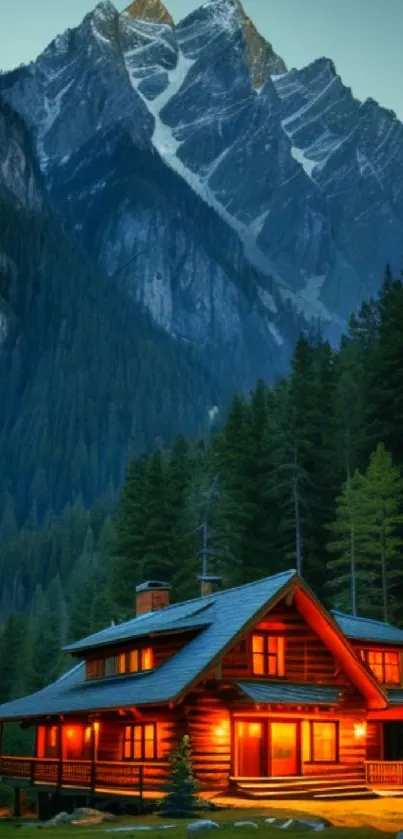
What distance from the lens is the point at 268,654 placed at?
128ft

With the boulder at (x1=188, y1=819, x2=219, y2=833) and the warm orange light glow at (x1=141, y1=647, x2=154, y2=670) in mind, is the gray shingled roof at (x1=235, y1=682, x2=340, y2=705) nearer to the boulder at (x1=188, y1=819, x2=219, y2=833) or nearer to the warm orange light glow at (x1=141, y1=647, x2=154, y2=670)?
the warm orange light glow at (x1=141, y1=647, x2=154, y2=670)

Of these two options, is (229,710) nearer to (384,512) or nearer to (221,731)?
(221,731)

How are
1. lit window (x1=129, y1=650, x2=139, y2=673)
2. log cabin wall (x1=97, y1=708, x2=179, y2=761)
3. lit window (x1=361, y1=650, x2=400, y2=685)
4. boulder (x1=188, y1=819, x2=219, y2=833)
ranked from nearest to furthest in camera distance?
boulder (x1=188, y1=819, x2=219, y2=833), log cabin wall (x1=97, y1=708, x2=179, y2=761), lit window (x1=129, y1=650, x2=139, y2=673), lit window (x1=361, y1=650, x2=400, y2=685)

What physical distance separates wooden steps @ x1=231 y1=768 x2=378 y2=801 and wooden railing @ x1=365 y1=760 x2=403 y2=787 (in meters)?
0.83

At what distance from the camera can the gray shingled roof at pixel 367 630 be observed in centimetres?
4706

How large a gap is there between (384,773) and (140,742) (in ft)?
30.8

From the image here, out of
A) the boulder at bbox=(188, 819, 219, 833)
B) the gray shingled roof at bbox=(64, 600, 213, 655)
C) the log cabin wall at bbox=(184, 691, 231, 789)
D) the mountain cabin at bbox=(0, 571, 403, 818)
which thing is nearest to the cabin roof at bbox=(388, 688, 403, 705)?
the mountain cabin at bbox=(0, 571, 403, 818)

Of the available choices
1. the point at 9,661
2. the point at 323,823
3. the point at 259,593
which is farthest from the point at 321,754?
the point at 9,661

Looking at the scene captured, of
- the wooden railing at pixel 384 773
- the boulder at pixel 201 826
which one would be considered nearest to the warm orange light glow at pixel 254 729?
the wooden railing at pixel 384 773

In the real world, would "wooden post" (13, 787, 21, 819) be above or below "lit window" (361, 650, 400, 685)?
below

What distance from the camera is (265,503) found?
250ft

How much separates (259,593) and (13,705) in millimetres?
14354

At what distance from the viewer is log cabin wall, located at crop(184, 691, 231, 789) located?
119 feet

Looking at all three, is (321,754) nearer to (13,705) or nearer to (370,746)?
(370,746)
